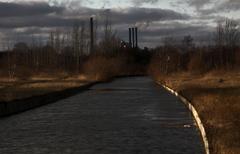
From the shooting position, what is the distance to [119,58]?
124m

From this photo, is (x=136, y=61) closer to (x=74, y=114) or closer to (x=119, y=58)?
(x=119, y=58)

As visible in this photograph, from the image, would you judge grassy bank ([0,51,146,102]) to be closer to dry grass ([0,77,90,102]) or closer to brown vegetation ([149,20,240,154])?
brown vegetation ([149,20,240,154])

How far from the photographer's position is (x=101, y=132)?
72.2ft

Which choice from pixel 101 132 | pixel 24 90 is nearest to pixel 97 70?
pixel 24 90

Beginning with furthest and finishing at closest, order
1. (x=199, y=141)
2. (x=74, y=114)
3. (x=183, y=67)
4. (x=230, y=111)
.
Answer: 1. (x=183, y=67)
2. (x=74, y=114)
3. (x=230, y=111)
4. (x=199, y=141)

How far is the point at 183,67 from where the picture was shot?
118062 millimetres

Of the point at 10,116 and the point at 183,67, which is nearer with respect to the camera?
the point at 10,116

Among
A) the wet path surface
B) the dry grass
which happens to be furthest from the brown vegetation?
the dry grass

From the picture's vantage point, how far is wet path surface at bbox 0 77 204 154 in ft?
56.7

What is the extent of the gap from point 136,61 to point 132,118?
110 m

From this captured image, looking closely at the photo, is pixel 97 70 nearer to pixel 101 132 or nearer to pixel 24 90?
pixel 24 90

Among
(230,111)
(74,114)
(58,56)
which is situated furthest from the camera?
(58,56)

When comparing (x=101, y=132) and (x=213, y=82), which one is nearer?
(x=101, y=132)

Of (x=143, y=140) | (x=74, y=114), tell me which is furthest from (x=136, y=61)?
(x=143, y=140)
